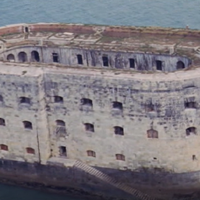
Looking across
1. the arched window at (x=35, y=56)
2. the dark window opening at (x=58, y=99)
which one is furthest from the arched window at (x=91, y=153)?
the arched window at (x=35, y=56)

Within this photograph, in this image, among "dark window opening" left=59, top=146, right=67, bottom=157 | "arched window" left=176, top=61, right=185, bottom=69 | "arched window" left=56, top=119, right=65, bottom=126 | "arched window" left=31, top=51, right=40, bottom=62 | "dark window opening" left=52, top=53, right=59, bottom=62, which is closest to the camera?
"arched window" left=56, top=119, right=65, bottom=126

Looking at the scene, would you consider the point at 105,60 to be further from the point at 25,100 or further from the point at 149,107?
the point at 149,107

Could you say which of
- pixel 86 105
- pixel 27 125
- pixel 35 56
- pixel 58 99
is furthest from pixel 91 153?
pixel 35 56

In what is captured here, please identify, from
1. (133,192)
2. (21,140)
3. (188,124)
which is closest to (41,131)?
(21,140)

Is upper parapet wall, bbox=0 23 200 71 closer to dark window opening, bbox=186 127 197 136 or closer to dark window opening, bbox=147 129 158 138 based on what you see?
dark window opening, bbox=186 127 197 136

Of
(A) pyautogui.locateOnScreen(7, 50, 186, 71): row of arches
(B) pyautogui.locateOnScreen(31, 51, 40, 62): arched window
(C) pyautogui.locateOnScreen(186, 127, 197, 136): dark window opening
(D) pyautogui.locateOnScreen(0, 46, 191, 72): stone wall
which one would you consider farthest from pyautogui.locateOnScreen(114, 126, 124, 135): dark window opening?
(B) pyautogui.locateOnScreen(31, 51, 40, 62): arched window

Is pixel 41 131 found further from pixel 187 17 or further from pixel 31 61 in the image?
pixel 187 17
